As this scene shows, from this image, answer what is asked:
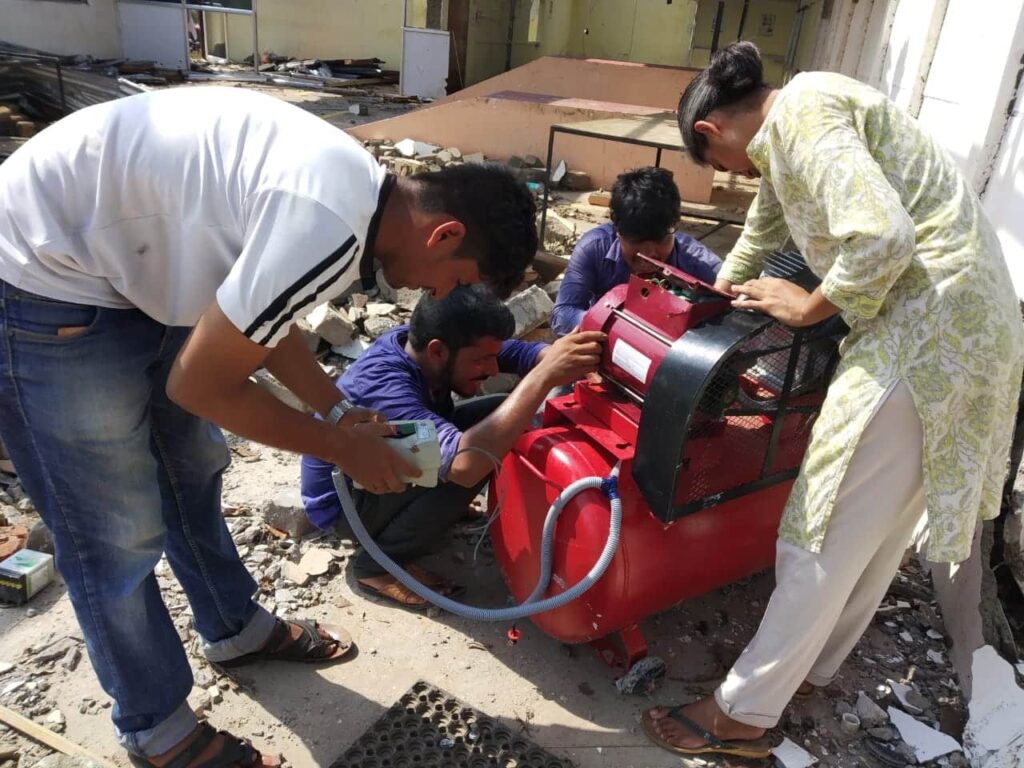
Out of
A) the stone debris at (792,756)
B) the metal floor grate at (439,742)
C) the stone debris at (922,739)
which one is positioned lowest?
the metal floor grate at (439,742)

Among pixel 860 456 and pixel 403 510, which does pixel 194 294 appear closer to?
pixel 403 510

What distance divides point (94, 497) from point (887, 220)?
1730 mm

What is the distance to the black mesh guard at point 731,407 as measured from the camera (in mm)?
1779

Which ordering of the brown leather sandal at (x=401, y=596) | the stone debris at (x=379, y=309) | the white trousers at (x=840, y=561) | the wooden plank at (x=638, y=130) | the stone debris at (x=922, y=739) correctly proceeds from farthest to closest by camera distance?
the wooden plank at (x=638, y=130)
the stone debris at (x=379, y=309)
the brown leather sandal at (x=401, y=596)
the stone debris at (x=922, y=739)
the white trousers at (x=840, y=561)

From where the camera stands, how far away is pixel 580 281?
366 centimetres

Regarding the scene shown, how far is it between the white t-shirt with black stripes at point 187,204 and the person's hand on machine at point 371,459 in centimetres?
36

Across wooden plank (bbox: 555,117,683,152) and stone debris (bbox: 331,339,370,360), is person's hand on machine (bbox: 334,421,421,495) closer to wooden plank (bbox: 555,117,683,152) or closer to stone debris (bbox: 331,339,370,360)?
stone debris (bbox: 331,339,370,360)

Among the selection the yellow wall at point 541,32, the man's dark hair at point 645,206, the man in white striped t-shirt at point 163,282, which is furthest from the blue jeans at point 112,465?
the yellow wall at point 541,32

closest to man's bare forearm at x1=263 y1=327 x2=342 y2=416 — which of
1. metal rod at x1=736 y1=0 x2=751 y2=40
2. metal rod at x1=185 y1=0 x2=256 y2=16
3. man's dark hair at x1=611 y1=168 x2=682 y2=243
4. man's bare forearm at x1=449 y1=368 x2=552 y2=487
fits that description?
man's bare forearm at x1=449 y1=368 x2=552 y2=487

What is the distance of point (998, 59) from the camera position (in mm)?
3219

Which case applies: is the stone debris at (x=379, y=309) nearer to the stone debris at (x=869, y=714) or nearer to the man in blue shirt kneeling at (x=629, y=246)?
the man in blue shirt kneeling at (x=629, y=246)

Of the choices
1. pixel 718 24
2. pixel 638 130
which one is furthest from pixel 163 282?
pixel 718 24

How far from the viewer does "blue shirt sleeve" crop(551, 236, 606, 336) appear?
143 inches

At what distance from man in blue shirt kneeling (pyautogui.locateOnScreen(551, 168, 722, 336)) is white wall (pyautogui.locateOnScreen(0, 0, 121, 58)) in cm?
1414
